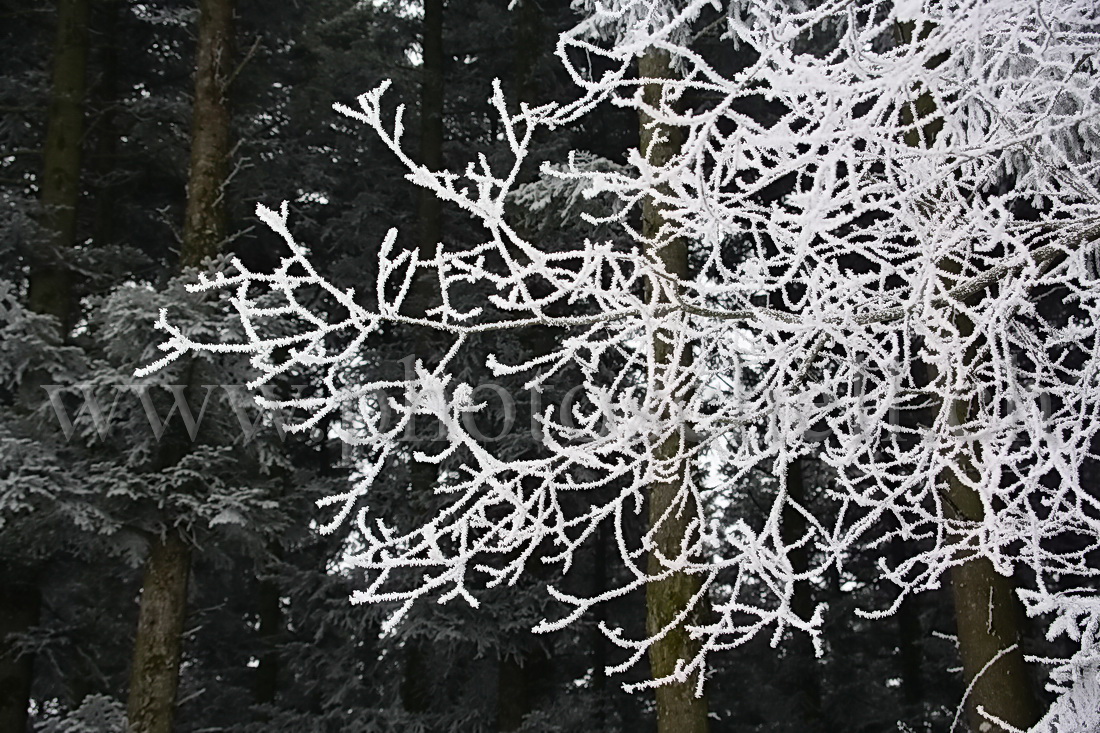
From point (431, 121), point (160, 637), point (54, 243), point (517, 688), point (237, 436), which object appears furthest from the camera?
point (431, 121)

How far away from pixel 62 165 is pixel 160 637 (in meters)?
4.94

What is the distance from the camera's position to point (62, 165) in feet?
29.8

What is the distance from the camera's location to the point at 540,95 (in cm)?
1129

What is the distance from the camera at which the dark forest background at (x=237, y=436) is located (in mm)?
6891

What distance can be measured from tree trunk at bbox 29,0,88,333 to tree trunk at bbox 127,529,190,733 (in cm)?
286

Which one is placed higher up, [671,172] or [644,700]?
[671,172]

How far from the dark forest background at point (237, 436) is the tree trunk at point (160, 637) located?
19mm

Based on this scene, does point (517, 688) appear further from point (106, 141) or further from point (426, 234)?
point (106, 141)

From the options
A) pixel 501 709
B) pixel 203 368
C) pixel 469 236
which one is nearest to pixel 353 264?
pixel 469 236

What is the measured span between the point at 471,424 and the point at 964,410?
5665 millimetres

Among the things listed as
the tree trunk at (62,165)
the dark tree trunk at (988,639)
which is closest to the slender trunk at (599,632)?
the dark tree trunk at (988,639)

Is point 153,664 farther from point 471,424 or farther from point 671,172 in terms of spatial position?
point 671,172

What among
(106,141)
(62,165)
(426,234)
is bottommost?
(426,234)

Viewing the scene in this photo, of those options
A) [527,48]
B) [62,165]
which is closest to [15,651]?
[62,165]
